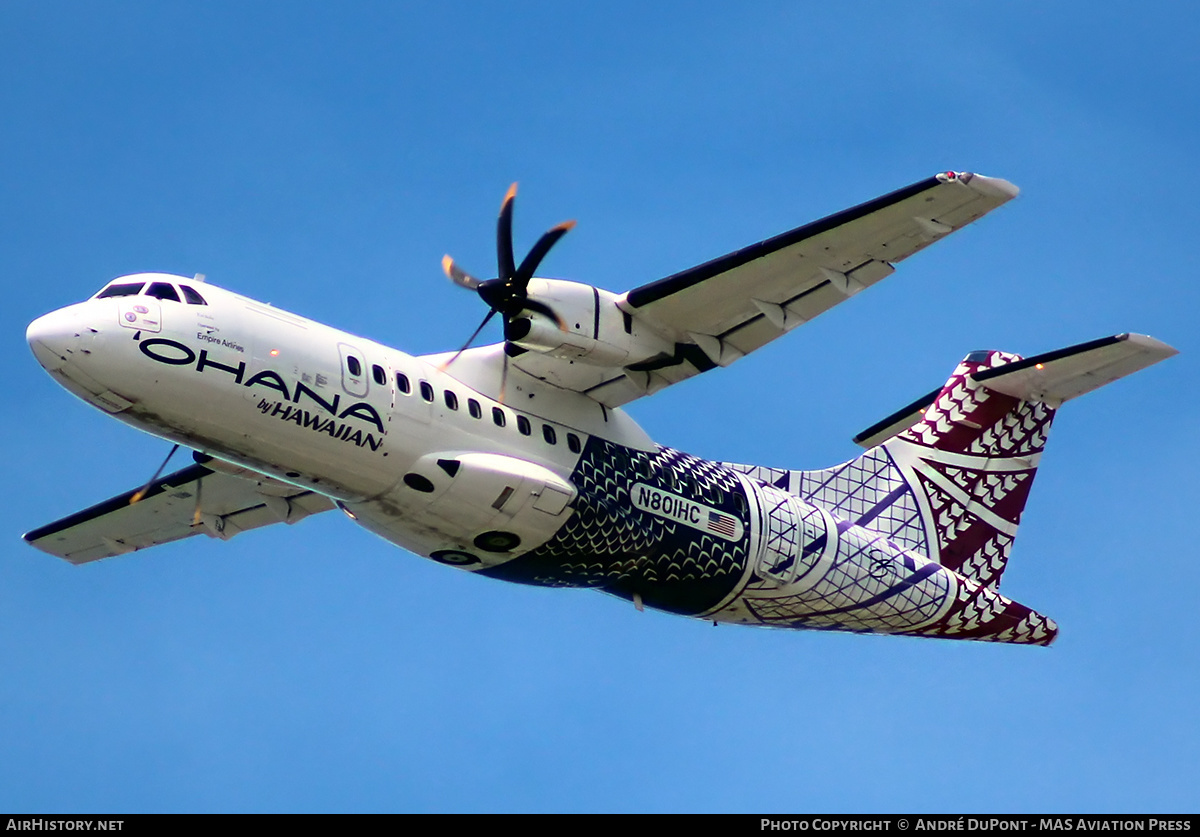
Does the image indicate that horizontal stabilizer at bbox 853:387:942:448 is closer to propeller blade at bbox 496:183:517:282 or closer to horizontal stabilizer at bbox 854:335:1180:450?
horizontal stabilizer at bbox 854:335:1180:450

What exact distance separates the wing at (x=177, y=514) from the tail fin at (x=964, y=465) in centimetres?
621

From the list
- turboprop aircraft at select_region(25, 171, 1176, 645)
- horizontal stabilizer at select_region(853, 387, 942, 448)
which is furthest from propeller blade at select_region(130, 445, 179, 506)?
horizontal stabilizer at select_region(853, 387, 942, 448)

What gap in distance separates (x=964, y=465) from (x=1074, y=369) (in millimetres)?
2229

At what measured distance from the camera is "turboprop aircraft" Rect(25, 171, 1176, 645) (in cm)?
1441

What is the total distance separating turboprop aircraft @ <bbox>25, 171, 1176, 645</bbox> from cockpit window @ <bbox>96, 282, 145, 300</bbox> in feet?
0.09

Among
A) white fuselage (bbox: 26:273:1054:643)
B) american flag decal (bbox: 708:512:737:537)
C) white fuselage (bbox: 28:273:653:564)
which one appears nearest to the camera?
white fuselage (bbox: 28:273:653:564)

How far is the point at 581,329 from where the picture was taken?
1578cm

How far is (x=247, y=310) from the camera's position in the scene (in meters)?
14.7

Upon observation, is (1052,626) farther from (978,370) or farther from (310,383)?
(310,383)

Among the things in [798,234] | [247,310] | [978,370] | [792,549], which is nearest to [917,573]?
[792,549]

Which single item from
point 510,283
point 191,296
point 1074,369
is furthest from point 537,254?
point 1074,369

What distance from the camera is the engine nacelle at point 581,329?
1566 centimetres

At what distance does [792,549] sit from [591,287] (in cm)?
386
